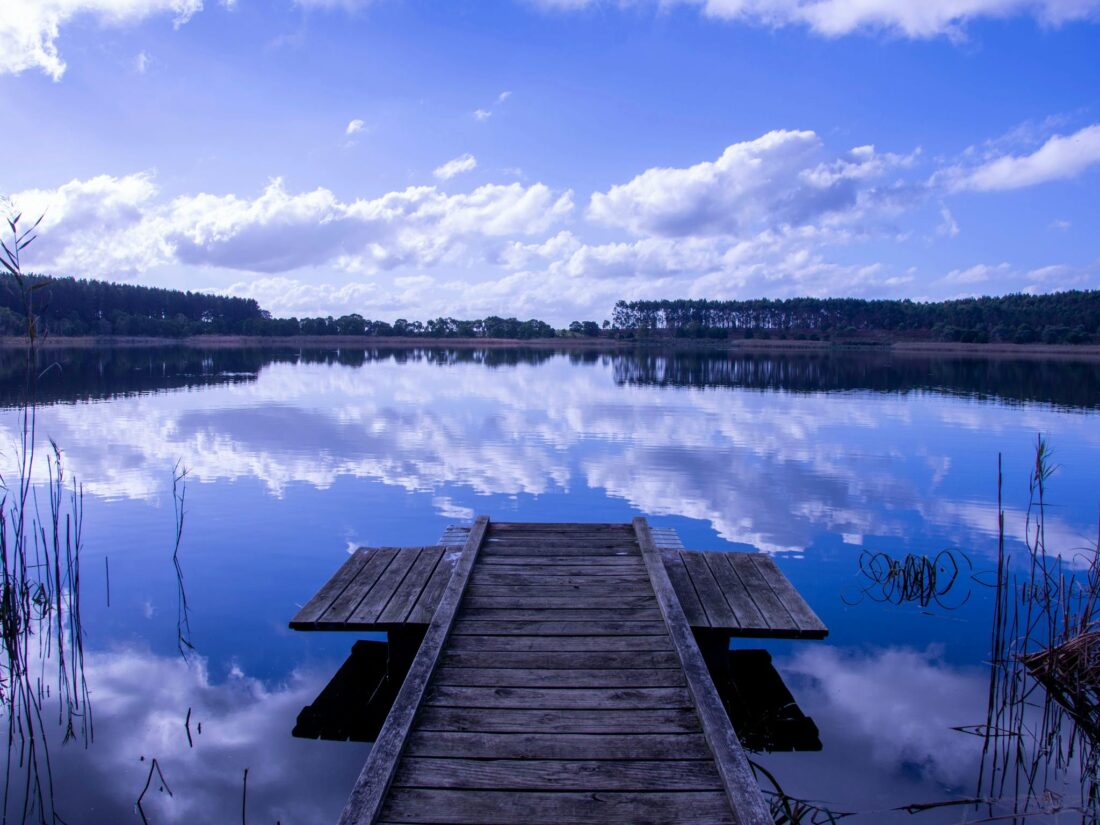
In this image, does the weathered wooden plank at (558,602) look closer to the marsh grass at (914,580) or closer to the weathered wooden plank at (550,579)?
the weathered wooden plank at (550,579)

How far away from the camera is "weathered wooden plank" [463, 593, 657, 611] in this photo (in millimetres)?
5492

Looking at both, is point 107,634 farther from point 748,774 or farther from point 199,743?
point 748,774

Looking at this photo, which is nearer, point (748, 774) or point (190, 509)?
point (748, 774)

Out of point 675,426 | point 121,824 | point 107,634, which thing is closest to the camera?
point 121,824

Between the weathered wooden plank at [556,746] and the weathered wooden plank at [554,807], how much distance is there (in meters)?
0.27

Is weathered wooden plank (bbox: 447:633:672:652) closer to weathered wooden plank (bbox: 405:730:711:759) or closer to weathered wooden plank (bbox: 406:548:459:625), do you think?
weathered wooden plank (bbox: 406:548:459:625)

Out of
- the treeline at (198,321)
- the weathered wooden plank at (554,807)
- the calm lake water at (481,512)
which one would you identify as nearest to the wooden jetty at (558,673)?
the weathered wooden plank at (554,807)

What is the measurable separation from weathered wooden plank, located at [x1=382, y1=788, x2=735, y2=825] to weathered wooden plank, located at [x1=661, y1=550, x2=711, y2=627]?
89.1 inches

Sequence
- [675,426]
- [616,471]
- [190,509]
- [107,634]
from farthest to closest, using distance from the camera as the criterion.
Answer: [675,426]
[616,471]
[190,509]
[107,634]

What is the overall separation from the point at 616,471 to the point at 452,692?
9742 millimetres

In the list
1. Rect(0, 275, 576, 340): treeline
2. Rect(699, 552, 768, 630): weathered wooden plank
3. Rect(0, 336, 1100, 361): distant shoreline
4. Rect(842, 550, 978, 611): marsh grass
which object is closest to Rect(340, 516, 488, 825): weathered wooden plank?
Rect(699, 552, 768, 630): weathered wooden plank

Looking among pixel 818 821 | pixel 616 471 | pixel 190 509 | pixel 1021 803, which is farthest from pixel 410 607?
pixel 616 471

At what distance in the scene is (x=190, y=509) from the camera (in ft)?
35.6

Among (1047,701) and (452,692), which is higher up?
(452,692)
